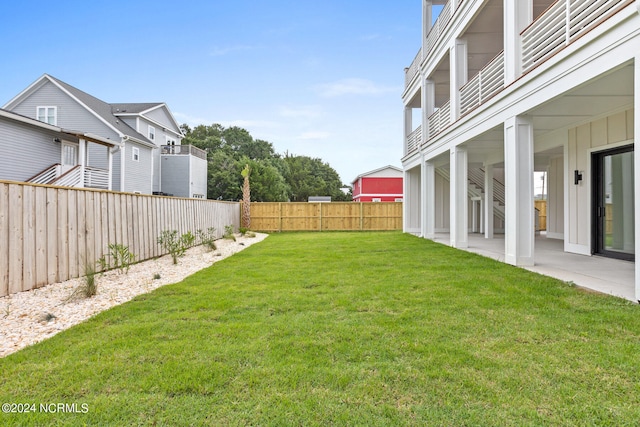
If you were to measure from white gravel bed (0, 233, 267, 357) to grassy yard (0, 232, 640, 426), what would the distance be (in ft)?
1.21

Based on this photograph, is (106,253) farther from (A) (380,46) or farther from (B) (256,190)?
(B) (256,190)

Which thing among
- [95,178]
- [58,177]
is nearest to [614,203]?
[58,177]

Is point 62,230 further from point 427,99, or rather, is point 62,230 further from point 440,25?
point 427,99

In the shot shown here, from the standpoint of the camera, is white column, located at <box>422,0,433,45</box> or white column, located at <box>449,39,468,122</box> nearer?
white column, located at <box>449,39,468,122</box>

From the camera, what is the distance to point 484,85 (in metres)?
8.21

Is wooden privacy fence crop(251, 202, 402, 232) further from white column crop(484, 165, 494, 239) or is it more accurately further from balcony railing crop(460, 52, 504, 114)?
balcony railing crop(460, 52, 504, 114)

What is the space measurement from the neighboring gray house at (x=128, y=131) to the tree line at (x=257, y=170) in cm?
861

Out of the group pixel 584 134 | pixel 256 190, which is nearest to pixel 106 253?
pixel 584 134

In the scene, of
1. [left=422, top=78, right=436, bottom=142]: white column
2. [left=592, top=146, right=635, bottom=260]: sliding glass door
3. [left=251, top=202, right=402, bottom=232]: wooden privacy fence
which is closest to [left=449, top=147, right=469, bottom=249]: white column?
[left=592, top=146, right=635, bottom=260]: sliding glass door

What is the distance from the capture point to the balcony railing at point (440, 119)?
10.7 m

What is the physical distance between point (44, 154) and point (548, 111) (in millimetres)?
17179

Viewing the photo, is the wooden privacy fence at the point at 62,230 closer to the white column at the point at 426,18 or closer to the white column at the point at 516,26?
the white column at the point at 516,26

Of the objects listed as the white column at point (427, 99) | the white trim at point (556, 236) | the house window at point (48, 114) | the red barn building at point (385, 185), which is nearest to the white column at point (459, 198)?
the white column at point (427, 99)

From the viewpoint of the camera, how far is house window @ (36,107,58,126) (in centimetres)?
1761
